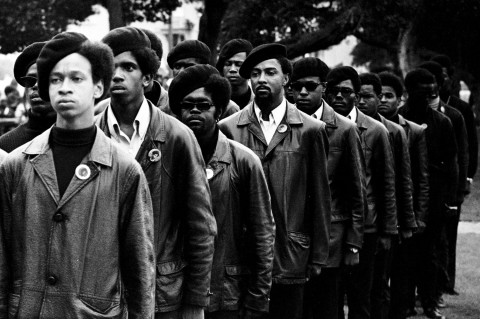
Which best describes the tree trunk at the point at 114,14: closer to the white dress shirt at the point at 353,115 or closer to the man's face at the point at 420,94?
the man's face at the point at 420,94

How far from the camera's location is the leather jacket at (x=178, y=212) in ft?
19.7

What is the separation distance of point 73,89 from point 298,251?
3.52 m

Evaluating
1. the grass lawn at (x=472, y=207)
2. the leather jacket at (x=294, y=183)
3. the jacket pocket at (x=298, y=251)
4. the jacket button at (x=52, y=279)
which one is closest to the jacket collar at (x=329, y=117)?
the leather jacket at (x=294, y=183)

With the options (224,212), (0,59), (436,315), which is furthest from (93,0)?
(224,212)

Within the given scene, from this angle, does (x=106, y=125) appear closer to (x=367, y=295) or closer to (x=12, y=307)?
(x=12, y=307)

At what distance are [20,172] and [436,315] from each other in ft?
24.5

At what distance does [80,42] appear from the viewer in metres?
4.93

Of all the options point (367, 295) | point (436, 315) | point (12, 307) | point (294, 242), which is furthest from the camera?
point (436, 315)

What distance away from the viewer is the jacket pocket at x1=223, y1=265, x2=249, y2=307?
6914 millimetres

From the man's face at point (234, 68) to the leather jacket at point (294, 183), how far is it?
1.99m

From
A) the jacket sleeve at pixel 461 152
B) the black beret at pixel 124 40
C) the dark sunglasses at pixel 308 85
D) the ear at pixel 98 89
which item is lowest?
the jacket sleeve at pixel 461 152

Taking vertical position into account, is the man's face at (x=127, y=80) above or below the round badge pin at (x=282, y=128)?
above

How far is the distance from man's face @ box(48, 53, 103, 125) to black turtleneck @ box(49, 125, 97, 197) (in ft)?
0.21

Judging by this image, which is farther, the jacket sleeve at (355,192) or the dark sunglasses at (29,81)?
the jacket sleeve at (355,192)
